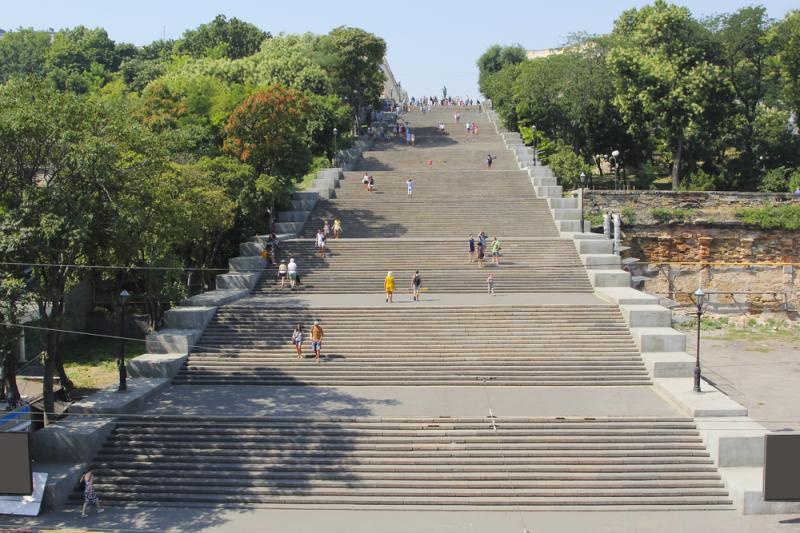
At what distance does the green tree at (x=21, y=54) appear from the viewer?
7631 centimetres

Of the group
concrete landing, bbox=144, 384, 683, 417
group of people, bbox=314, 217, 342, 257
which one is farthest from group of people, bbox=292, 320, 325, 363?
group of people, bbox=314, 217, 342, 257

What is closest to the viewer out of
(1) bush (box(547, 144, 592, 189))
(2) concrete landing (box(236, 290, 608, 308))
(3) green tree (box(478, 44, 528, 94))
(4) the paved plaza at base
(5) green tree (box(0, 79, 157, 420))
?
(4) the paved plaza at base

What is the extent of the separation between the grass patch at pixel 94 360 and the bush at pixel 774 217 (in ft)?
97.6

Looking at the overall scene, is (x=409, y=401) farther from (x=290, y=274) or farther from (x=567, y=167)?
(x=567, y=167)

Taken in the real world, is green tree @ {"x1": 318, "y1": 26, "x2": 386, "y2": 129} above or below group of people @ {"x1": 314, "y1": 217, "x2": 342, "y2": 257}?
above

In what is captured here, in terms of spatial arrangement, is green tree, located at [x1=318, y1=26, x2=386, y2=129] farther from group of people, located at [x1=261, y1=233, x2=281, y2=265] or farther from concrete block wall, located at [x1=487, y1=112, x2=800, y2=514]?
concrete block wall, located at [x1=487, y1=112, x2=800, y2=514]

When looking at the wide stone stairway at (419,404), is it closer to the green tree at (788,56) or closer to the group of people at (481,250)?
the group of people at (481,250)

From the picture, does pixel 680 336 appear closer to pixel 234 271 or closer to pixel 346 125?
pixel 234 271

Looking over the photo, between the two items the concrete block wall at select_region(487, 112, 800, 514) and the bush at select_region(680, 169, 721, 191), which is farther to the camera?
the bush at select_region(680, 169, 721, 191)

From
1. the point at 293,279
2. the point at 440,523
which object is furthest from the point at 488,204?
the point at 440,523

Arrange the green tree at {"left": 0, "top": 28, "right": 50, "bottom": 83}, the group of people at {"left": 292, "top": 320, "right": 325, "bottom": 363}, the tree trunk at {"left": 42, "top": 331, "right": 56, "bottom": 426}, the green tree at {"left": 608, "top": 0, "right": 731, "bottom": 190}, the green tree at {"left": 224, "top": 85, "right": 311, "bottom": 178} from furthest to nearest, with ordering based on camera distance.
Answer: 1. the green tree at {"left": 0, "top": 28, "right": 50, "bottom": 83}
2. the green tree at {"left": 608, "top": 0, "right": 731, "bottom": 190}
3. the green tree at {"left": 224, "top": 85, "right": 311, "bottom": 178}
4. the group of people at {"left": 292, "top": 320, "right": 325, "bottom": 363}
5. the tree trunk at {"left": 42, "top": 331, "right": 56, "bottom": 426}

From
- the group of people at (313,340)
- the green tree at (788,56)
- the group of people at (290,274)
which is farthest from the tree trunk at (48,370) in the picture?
the green tree at (788,56)

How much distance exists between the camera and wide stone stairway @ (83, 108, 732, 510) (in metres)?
17.7

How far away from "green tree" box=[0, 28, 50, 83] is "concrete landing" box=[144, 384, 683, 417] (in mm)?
63476
